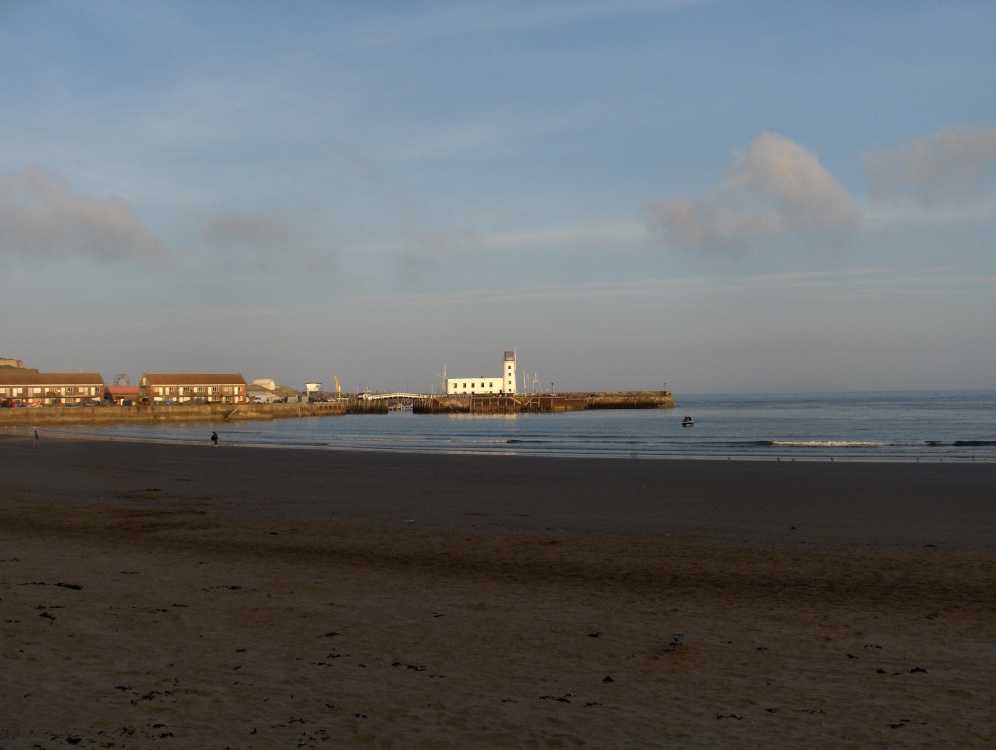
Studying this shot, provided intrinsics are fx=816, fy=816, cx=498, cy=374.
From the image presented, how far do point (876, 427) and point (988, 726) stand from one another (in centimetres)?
5701

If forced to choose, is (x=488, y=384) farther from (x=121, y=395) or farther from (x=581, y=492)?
(x=581, y=492)

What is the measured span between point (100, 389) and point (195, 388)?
37.1 feet

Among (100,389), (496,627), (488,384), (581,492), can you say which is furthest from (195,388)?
(496,627)

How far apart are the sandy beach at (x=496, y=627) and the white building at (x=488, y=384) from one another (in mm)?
109656

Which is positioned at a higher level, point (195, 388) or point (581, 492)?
point (195, 388)

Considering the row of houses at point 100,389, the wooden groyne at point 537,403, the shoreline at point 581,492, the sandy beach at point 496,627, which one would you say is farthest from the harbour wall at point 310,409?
the sandy beach at point 496,627

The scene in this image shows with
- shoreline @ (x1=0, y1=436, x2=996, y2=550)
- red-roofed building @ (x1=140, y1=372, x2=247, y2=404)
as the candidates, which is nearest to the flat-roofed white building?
red-roofed building @ (x1=140, y1=372, x2=247, y2=404)

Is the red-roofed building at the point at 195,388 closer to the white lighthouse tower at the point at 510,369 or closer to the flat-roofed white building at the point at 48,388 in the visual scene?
the flat-roofed white building at the point at 48,388

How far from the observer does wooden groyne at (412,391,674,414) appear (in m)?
118

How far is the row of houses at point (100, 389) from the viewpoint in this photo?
9731 cm

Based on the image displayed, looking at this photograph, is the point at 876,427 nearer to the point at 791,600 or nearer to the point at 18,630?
the point at 791,600

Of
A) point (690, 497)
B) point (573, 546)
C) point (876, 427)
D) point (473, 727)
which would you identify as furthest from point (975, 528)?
point (876, 427)

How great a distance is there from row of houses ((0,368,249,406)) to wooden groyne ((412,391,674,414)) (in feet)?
92.9

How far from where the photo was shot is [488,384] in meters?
127
